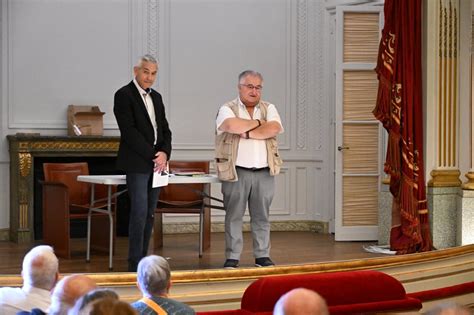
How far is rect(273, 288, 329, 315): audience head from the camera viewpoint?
2.69m

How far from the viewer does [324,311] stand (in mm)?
2732

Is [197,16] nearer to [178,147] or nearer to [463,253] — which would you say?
[178,147]

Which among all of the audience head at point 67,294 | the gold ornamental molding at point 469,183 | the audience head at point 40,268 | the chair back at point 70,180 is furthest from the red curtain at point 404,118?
the audience head at point 67,294

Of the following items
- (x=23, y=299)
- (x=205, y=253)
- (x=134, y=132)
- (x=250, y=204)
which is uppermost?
(x=134, y=132)

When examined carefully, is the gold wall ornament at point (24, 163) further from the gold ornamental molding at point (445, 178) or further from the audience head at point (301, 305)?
the audience head at point (301, 305)

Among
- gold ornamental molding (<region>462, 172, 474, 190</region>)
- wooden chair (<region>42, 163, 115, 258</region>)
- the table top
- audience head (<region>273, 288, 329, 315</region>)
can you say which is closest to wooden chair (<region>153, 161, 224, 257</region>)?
wooden chair (<region>42, 163, 115, 258</region>)

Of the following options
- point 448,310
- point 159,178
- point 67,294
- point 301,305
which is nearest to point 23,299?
point 67,294

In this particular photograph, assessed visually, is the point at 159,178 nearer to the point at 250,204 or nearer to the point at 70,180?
A: the point at 250,204

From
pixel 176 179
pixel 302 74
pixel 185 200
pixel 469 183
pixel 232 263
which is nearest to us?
pixel 232 263

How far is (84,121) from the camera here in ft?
31.0

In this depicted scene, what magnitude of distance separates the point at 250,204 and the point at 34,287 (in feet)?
10.7

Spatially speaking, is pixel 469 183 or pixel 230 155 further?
pixel 469 183

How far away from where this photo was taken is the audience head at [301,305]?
2.69 m

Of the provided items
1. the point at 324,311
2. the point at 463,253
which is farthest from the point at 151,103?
the point at 324,311
